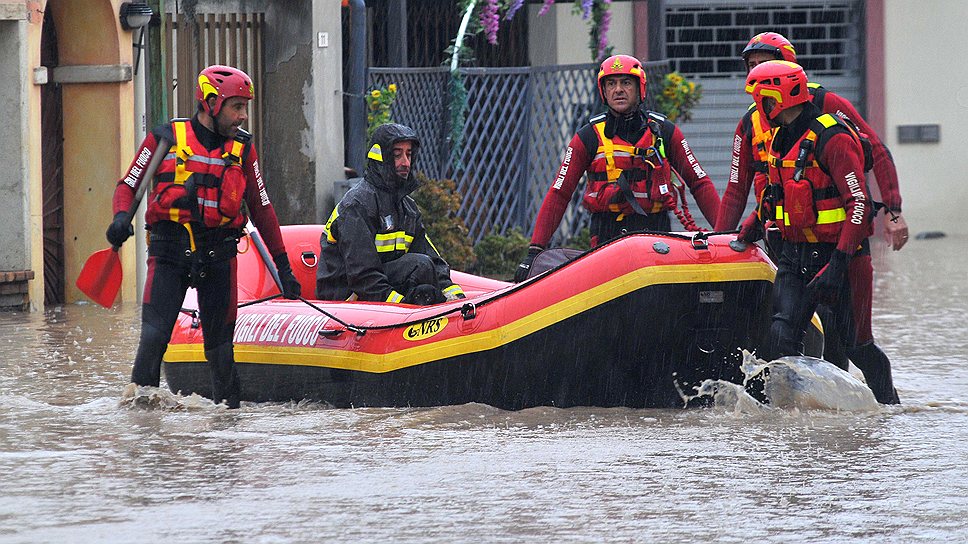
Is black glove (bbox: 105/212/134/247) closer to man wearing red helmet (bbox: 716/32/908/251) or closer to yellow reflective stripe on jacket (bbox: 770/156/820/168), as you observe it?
man wearing red helmet (bbox: 716/32/908/251)

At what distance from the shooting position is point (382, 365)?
780cm

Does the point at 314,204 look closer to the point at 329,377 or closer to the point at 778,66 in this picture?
the point at 329,377

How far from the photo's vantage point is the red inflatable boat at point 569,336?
290 inches

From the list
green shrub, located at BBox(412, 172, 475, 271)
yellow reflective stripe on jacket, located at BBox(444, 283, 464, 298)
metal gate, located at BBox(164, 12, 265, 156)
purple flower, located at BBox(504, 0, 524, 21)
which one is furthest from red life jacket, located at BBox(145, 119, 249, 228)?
purple flower, located at BBox(504, 0, 524, 21)

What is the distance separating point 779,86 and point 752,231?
2.05ft

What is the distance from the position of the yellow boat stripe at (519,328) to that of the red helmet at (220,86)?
1.23 m

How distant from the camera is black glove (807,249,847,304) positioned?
7.16m

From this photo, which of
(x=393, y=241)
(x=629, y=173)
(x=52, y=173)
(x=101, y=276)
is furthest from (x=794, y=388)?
(x=52, y=173)

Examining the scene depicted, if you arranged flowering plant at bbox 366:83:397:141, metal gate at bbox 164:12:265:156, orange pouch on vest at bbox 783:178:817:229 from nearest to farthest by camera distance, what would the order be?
orange pouch on vest at bbox 783:178:817:229, metal gate at bbox 164:12:265:156, flowering plant at bbox 366:83:397:141

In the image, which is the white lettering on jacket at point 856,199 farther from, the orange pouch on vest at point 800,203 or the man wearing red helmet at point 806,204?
the orange pouch on vest at point 800,203

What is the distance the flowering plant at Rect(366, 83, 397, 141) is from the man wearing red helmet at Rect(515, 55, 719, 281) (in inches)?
247

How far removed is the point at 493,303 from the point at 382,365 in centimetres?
59

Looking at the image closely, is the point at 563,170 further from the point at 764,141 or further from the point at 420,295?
the point at 764,141

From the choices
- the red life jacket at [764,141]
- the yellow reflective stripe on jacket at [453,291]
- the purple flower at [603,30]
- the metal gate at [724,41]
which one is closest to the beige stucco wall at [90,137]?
the purple flower at [603,30]
